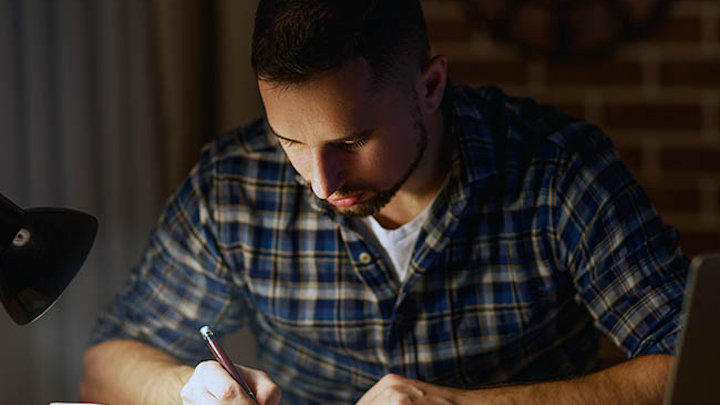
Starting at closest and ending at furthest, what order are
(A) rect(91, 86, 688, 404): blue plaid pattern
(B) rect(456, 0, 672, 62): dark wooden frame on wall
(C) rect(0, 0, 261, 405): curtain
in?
1. (A) rect(91, 86, 688, 404): blue plaid pattern
2. (C) rect(0, 0, 261, 405): curtain
3. (B) rect(456, 0, 672, 62): dark wooden frame on wall

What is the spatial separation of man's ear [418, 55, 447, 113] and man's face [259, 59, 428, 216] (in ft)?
0.08

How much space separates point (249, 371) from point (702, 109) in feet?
4.79

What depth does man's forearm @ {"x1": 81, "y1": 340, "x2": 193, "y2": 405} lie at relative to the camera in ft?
4.28

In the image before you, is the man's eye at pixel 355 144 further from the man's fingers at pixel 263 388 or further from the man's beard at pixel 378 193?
the man's fingers at pixel 263 388

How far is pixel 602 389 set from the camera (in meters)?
1.24

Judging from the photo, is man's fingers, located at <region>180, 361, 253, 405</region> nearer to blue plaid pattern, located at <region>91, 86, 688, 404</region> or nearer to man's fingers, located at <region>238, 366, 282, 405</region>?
man's fingers, located at <region>238, 366, 282, 405</region>

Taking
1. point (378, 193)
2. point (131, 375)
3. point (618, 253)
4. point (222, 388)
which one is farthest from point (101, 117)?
point (618, 253)

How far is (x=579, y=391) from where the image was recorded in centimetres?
123

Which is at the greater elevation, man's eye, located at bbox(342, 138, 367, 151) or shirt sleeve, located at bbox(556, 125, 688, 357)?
man's eye, located at bbox(342, 138, 367, 151)

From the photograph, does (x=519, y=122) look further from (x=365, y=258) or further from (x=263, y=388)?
(x=263, y=388)

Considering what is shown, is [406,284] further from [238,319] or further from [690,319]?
[690,319]

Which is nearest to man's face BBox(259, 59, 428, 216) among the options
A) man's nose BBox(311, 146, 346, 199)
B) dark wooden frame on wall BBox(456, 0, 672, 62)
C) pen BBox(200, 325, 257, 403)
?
man's nose BBox(311, 146, 346, 199)

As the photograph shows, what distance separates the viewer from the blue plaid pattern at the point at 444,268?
138 cm

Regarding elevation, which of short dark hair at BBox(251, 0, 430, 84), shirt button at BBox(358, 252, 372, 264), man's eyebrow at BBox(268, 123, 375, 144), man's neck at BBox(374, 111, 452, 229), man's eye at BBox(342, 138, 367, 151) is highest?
short dark hair at BBox(251, 0, 430, 84)
